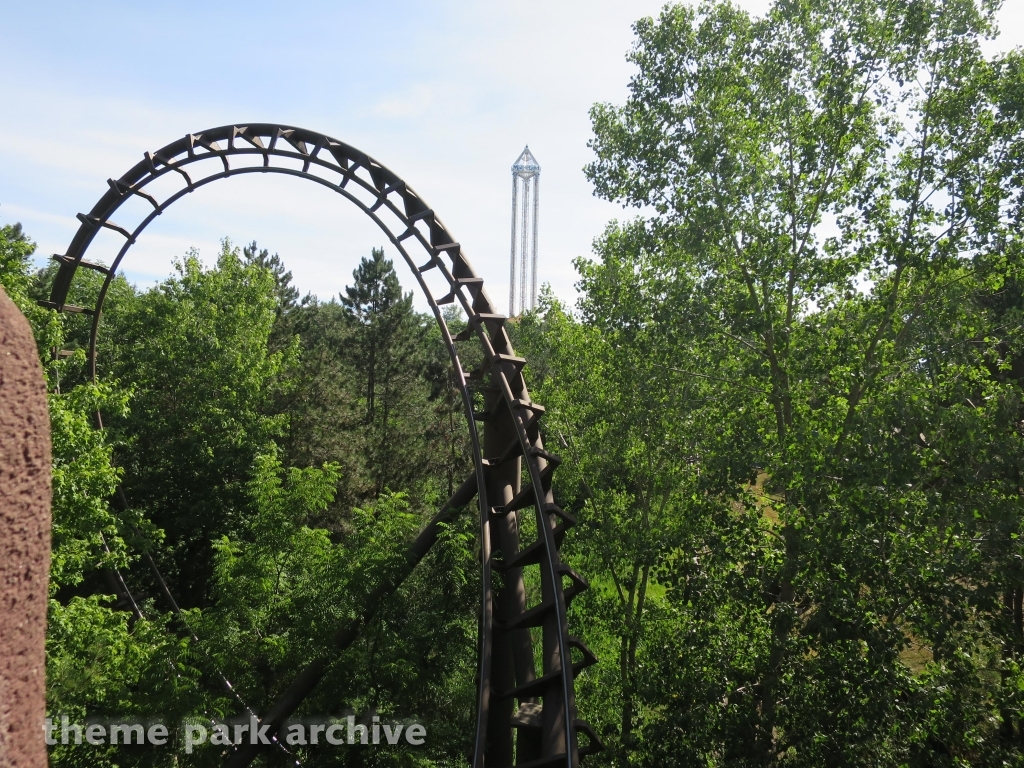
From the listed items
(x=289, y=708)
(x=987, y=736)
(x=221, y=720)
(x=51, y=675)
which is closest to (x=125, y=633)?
(x=51, y=675)

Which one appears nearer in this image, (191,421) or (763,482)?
(763,482)

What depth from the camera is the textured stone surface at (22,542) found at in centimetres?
259

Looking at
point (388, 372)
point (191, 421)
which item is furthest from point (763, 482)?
point (388, 372)

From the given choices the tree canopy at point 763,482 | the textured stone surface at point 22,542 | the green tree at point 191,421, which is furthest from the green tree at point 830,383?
the green tree at point 191,421

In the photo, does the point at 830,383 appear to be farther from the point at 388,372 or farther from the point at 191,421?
the point at 388,372

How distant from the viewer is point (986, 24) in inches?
339

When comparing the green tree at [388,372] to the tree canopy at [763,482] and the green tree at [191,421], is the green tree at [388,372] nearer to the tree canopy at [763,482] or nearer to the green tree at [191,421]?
the green tree at [191,421]

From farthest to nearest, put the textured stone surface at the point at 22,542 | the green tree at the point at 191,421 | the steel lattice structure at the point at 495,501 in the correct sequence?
the green tree at the point at 191,421 → the steel lattice structure at the point at 495,501 → the textured stone surface at the point at 22,542

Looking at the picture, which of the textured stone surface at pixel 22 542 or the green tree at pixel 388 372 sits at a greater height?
the green tree at pixel 388 372

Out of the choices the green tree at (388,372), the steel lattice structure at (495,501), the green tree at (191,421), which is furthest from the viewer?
the green tree at (388,372)

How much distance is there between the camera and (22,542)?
270cm

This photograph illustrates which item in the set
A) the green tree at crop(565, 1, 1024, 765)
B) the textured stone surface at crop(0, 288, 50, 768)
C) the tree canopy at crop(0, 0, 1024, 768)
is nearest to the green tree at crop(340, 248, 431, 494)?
the tree canopy at crop(0, 0, 1024, 768)

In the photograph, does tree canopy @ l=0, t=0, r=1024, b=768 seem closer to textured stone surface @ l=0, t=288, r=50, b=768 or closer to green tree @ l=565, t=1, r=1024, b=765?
green tree @ l=565, t=1, r=1024, b=765

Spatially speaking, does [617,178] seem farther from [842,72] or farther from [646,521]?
[646,521]
